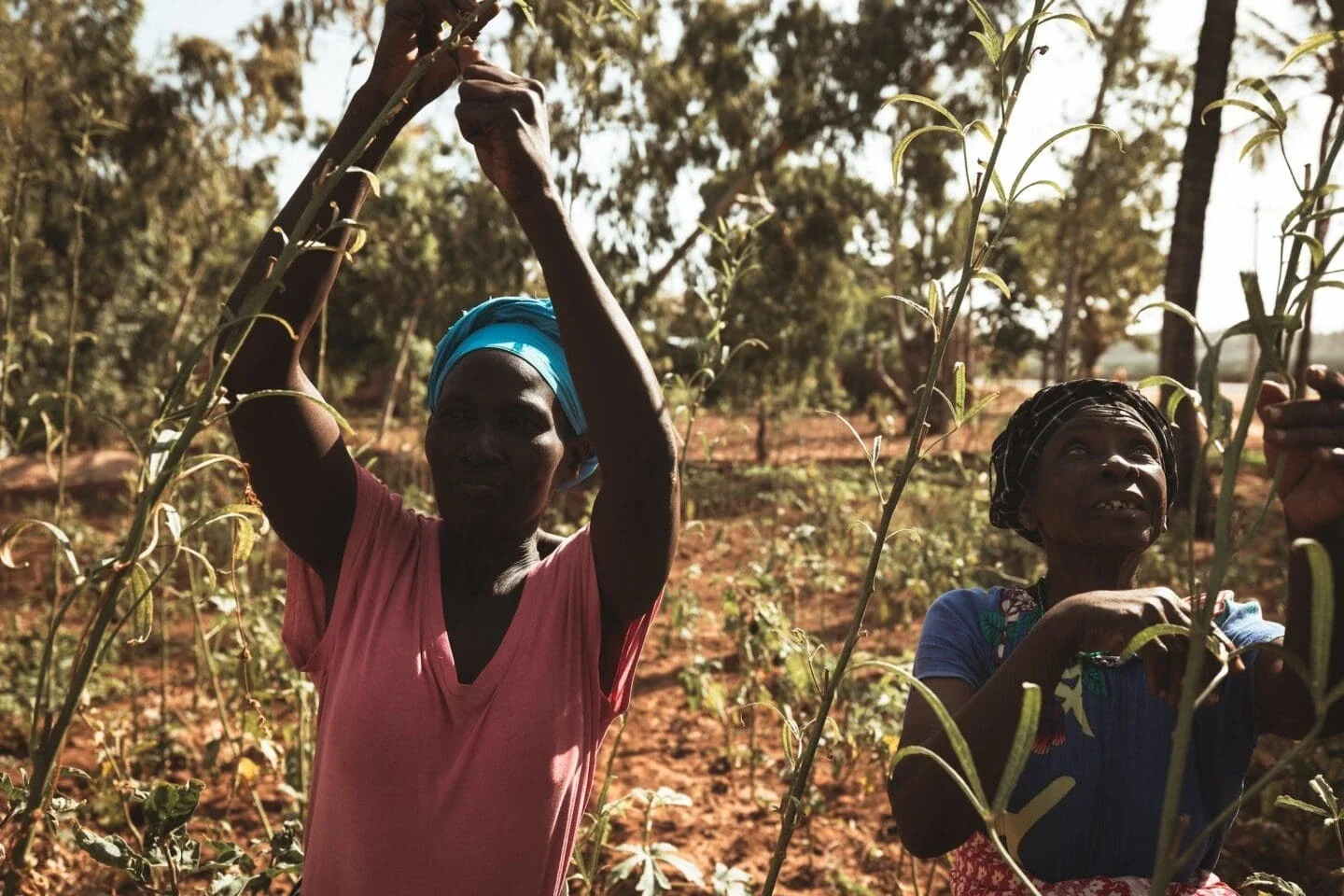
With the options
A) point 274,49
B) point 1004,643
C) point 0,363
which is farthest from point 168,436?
point 274,49

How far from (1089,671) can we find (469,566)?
876 mm

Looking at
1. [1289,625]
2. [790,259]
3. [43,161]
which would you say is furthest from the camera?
[790,259]

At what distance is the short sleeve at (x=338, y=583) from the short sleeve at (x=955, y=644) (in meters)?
0.76

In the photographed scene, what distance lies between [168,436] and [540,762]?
0.69 metres

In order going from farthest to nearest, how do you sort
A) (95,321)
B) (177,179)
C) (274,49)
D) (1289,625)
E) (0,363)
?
1. (95,321)
2. (177,179)
3. (274,49)
4. (0,363)
5. (1289,625)

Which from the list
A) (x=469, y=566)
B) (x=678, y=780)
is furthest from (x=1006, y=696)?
(x=678, y=780)

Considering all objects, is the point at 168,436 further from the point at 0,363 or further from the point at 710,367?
the point at 0,363

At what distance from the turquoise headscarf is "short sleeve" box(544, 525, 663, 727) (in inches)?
8.2

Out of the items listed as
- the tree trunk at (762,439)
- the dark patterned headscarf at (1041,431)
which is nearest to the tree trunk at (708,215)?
the tree trunk at (762,439)

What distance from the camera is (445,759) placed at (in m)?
1.31

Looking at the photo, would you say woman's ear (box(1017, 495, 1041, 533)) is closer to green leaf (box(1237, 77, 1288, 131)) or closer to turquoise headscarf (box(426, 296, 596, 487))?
turquoise headscarf (box(426, 296, 596, 487))

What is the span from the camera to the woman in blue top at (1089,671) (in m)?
1.03

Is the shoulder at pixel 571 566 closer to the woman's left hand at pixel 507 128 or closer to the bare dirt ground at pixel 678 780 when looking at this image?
the woman's left hand at pixel 507 128

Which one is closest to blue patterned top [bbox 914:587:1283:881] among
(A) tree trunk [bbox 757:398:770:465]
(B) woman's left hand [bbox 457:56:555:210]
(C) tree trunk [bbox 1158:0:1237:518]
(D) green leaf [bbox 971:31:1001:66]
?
(D) green leaf [bbox 971:31:1001:66]
